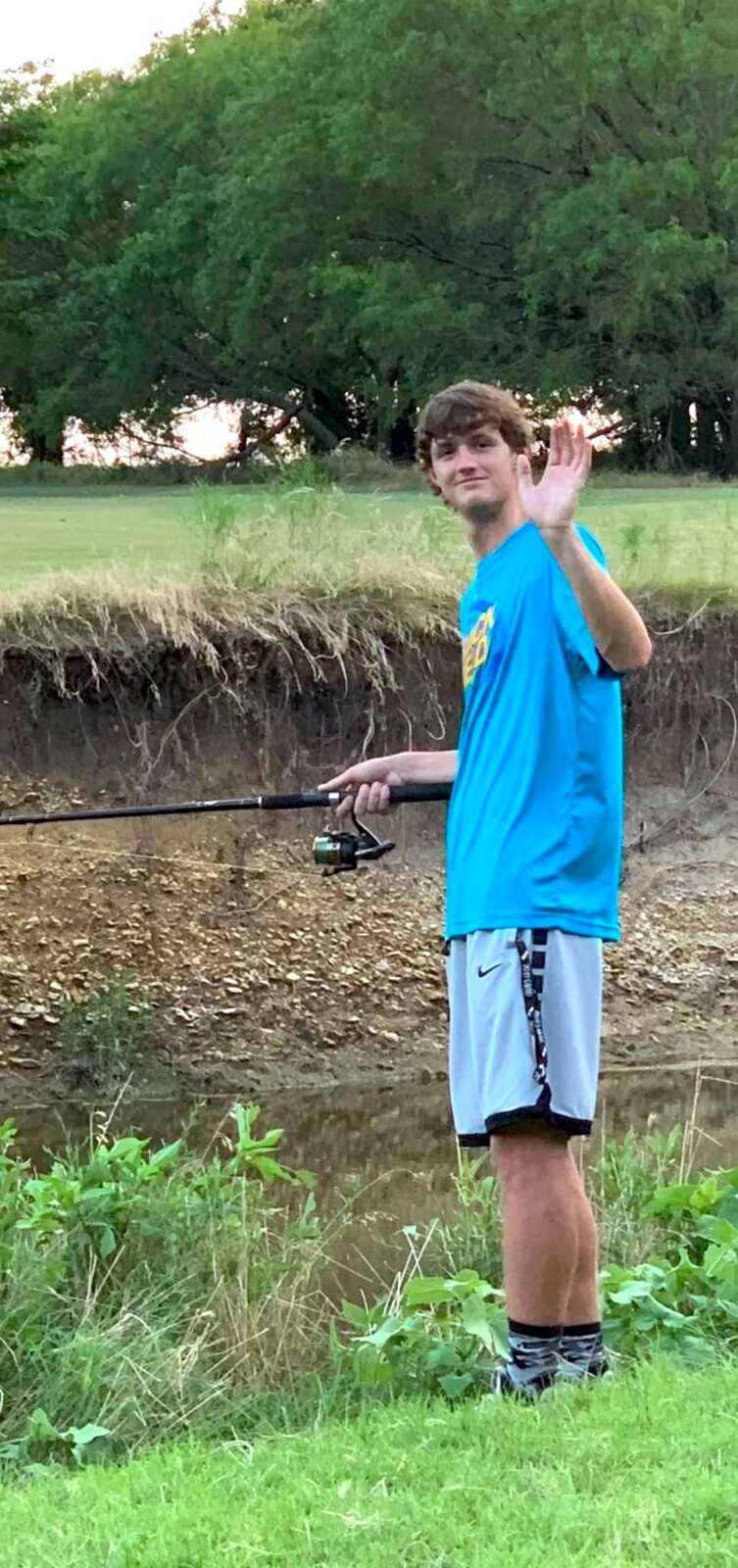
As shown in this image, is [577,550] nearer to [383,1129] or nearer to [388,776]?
[388,776]

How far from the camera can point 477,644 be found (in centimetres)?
399

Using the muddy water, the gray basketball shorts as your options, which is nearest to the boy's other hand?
the gray basketball shorts

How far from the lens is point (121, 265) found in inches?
1726

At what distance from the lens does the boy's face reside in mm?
4074

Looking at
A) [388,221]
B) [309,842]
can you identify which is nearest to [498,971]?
[309,842]

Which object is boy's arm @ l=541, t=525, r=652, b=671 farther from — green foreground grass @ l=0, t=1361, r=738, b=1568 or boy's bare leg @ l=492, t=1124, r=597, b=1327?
green foreground grass @ l=0, t=1361, r=738, b=1568

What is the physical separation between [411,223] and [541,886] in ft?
122

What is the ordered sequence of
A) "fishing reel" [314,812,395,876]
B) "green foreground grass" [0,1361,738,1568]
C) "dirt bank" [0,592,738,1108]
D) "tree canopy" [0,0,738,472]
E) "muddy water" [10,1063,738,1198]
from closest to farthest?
"green foreground grass" [0,1361,738,1568] → "fishing reel" [314,812,395,876] → "muddy water" [10,1063,738,1198] → "dirt bank" [0,592,738,1108] → "tree canopy" [0,0,738,472]

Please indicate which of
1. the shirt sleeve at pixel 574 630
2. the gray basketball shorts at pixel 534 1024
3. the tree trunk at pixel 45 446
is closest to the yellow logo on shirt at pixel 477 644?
the shirt sleeve at pixel 574 630

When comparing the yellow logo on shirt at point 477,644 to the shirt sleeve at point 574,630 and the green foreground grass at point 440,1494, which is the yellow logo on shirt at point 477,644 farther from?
the green foreground grass at point 440,1494

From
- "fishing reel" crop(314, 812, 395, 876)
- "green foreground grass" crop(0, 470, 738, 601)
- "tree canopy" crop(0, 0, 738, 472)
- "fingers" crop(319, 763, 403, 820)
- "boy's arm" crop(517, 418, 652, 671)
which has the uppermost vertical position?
"tree canopy" crop(0, 0, 738, 472)

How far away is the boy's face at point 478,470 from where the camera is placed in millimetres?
4074

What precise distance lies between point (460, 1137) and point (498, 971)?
1.51ft

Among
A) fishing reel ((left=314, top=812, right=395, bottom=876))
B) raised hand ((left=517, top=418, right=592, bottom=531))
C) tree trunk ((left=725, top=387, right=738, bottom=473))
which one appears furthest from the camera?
tree trunk ((left=725, top=387, right=738, bottom=473))
